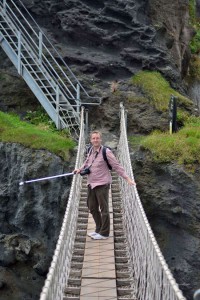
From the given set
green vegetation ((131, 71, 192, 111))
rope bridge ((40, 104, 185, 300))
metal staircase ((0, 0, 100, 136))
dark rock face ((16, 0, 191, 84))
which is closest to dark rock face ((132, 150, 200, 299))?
rope bridge ((40, 104, 185, 300))

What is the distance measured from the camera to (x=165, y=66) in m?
13.6

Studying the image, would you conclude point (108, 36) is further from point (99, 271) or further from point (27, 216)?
point (99, 271)

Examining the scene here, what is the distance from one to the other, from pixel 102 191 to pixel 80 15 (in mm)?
8377

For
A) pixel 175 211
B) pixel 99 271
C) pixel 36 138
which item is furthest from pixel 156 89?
pixel 99 271

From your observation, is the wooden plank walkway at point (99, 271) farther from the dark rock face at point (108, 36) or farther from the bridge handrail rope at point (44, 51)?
the dark rock face at point (108, 36)

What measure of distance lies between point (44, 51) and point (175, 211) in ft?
22.6

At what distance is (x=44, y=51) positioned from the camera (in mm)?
13828

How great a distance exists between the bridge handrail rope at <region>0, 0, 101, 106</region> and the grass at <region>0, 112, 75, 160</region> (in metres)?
1.76

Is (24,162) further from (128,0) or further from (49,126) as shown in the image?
(128,0)

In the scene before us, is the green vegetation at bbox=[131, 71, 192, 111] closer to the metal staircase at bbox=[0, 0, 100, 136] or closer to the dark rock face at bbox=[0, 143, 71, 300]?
the metal staircase at bbox=[0, 0, 100, 136]

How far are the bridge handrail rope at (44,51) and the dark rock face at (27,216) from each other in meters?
2.77

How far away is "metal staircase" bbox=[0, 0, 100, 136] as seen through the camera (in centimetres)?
1235

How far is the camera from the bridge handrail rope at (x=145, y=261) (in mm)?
3981

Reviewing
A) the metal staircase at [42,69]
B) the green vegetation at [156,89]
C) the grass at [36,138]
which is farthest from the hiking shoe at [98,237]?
the green vegetation at [156,89]
